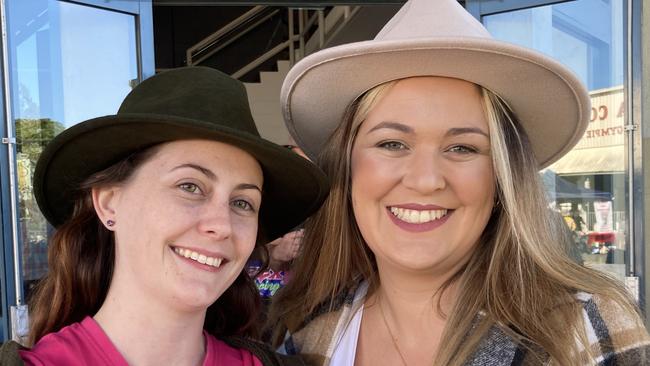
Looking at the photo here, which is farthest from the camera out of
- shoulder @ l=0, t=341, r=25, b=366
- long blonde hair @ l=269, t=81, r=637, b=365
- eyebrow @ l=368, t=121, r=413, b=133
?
eyebrow @ l=368, t=121, r=413, b=133

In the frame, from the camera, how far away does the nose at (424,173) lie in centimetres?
157

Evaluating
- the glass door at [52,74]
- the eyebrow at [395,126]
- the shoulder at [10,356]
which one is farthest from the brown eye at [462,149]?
the glass door at [52,74]

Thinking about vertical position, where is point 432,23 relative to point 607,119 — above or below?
above

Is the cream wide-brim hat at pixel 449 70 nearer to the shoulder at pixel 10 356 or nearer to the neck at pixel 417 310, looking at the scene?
the neck at pixel 417 310

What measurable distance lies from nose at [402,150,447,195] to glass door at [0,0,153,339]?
2.70 metres

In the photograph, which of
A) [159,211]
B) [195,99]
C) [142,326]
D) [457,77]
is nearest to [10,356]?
[142,326]

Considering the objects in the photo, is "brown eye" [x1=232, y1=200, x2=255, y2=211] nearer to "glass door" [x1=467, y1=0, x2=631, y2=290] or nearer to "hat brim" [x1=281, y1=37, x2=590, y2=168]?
"hat brim" [x1=281, y1=37, x2=590, y2=168]

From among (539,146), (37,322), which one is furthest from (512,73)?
(37,322)

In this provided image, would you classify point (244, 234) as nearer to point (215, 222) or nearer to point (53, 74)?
point (215, 222)

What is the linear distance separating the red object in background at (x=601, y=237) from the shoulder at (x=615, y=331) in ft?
8.90

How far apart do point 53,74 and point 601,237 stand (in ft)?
11.8

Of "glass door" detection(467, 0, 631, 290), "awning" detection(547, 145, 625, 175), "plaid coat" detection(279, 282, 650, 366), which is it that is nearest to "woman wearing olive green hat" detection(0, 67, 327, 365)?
"plaid coat" detection(279, 282, 650, 366)

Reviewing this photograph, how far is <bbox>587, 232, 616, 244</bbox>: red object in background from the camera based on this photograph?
3980 mm

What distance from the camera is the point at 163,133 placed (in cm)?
133
